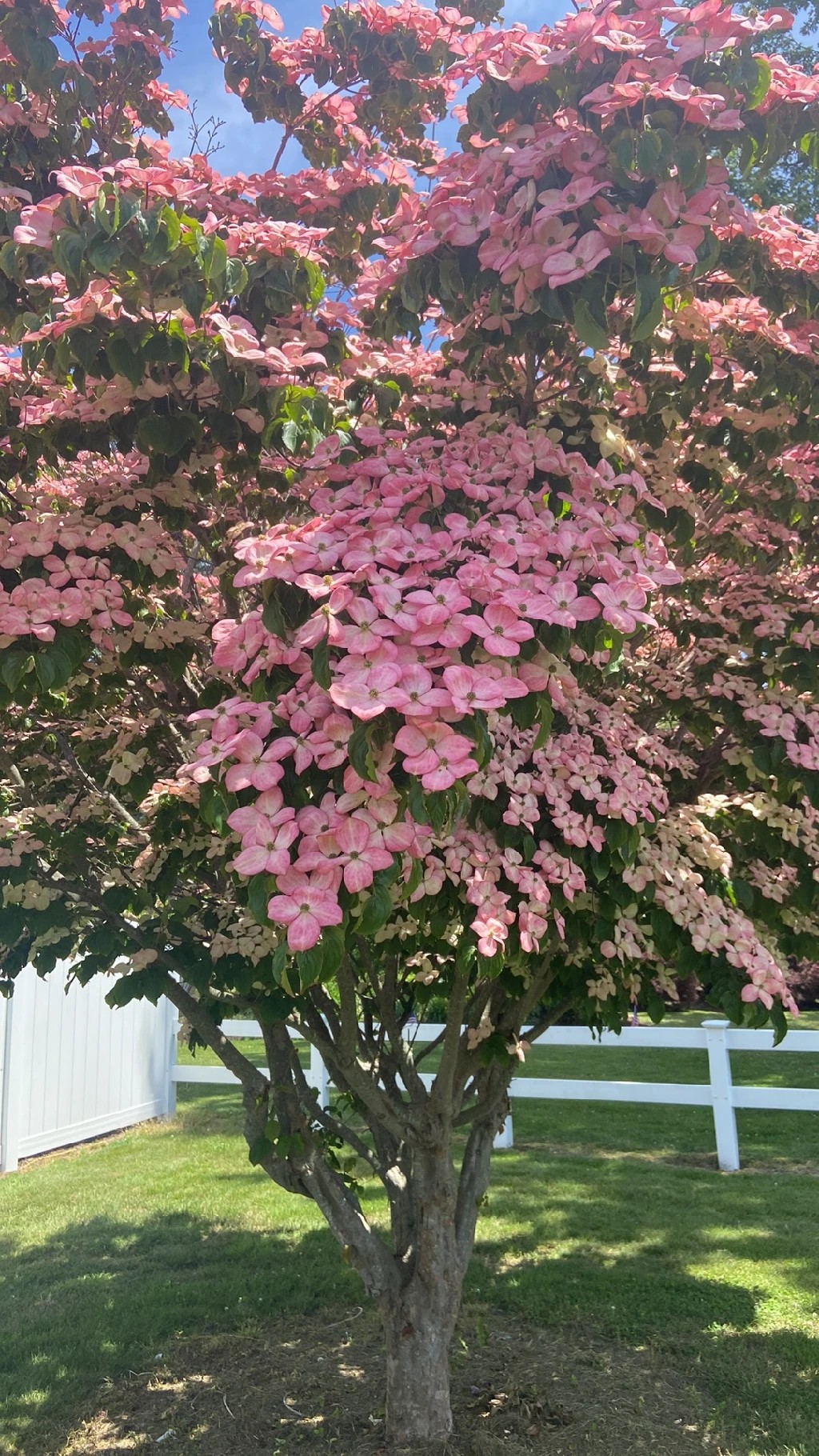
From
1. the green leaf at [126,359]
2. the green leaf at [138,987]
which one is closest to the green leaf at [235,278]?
the green leaf at [126,359]

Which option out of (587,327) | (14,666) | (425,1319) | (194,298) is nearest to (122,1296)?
(425,1319)

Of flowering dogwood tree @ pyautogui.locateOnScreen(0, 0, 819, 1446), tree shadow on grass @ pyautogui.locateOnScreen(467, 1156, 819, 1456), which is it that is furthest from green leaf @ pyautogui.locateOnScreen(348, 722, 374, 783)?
tree shadow on grass @ pyautogui.locateOnScreen(467, 1156, 819, 1456)

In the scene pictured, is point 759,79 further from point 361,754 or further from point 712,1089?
point 712,1089

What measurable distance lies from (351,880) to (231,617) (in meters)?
1.55

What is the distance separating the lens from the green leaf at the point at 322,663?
1.52 meters

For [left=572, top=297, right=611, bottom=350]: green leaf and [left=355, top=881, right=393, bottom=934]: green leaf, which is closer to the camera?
[left=355, top=881, right=393, bottom=934]: green leaf

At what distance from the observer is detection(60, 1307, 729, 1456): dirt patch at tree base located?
3.07 meters

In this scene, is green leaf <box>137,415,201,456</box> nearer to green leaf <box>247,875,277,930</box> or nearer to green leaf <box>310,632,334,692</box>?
green leaf <box>310,632,334,692</box>

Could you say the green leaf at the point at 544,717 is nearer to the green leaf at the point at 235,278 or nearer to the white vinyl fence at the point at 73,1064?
the green leaf at the point at 235,278

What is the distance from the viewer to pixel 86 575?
222 cm

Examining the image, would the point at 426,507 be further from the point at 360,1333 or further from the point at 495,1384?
the point at 360,1333

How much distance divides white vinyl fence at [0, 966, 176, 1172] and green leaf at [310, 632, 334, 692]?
5.10m

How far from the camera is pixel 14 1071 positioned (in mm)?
6480

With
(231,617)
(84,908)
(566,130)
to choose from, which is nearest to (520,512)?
(566,130)
